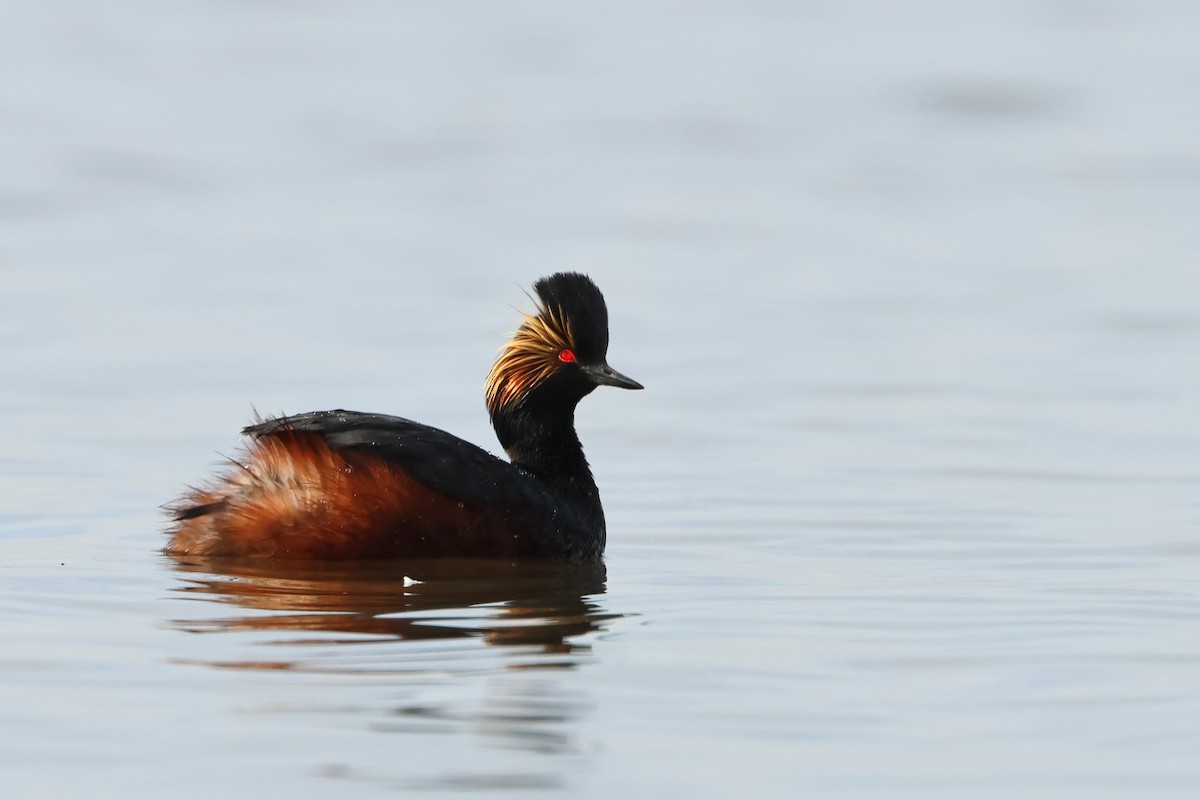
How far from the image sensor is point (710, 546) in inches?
409

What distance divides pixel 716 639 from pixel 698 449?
208 inches

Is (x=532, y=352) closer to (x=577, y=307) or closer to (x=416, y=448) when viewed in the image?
(x=577, y=307)

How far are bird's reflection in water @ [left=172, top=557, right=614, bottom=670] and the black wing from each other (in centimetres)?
31

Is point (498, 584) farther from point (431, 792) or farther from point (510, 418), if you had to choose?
point (431, 792)

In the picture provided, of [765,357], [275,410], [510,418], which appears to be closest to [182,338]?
[275,410]

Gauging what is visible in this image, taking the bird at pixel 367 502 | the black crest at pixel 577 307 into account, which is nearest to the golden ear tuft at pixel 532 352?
the black crest at pixel 577 307

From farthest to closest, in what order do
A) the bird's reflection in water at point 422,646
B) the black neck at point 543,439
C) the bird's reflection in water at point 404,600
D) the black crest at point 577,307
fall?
the black neck at point 543,439 < the black crest at point 577,307 < the bird's reflection in water at point 404,600 < the bird's reflection in water at point 422,646

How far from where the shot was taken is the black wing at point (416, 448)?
9367 millimetres

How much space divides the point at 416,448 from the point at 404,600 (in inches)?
38.9

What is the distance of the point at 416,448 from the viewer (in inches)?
372

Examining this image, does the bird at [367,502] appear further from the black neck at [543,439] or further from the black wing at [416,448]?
the black neck at [543,439]

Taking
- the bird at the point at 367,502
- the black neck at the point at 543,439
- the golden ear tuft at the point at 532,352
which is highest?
the golden ear tuft at the point at 532,352

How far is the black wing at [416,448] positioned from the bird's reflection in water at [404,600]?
0.31 metres

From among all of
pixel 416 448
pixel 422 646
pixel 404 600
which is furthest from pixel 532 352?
pixel 422 646
